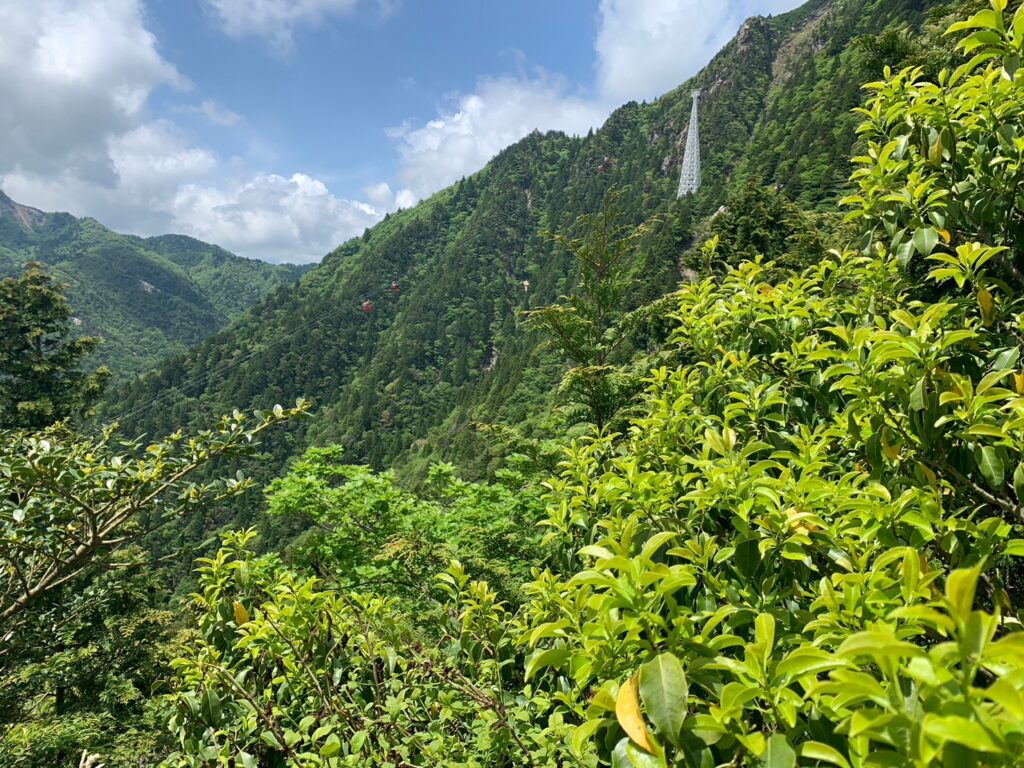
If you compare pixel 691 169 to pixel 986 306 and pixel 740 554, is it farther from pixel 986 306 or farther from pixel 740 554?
pixel 740 554

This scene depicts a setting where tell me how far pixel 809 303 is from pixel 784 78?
140m

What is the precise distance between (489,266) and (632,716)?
448 ft

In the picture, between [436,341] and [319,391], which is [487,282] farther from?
[319,391]

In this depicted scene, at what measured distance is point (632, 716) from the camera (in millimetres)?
943

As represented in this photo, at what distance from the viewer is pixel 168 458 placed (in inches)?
141

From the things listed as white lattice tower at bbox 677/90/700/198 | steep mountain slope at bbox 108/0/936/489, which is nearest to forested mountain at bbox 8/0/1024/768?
steep mountain slope at bbox 108/0/936/489

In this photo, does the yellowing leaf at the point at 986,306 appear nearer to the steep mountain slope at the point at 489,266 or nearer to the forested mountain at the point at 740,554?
the forested mountain at the point at 740,554

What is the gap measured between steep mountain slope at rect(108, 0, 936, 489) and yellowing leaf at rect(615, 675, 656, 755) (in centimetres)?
4877

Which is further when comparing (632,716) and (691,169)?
(691,169)

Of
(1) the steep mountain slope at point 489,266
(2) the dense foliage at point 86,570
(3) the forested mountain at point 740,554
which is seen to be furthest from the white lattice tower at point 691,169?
(3) the forested mountain at point 740,554

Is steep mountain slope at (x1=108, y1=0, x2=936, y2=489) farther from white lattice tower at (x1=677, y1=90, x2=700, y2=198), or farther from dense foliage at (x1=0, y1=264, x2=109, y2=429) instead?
dense foliage at (x1=0, y1=264, x2=109, y2=429)

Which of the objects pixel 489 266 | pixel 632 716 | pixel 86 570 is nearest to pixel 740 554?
pixel 632 716

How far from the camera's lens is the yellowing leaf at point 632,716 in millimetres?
914

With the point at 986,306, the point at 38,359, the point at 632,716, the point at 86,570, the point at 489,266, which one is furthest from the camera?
the point at 489,266
